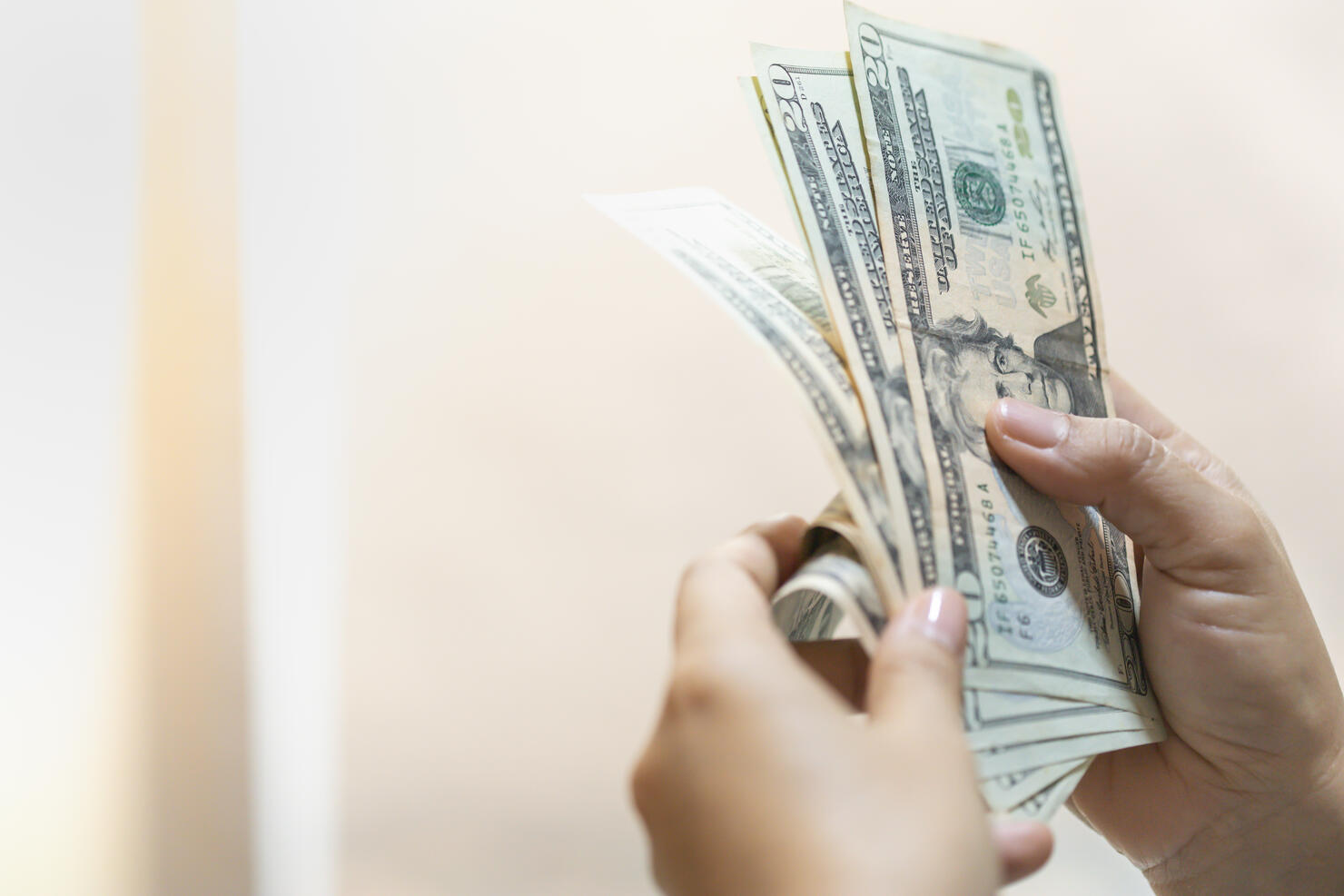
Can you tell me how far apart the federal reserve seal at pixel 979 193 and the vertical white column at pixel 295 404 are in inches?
35.8

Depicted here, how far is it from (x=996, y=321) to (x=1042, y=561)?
0.17 m

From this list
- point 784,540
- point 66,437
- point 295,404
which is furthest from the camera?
point 295,404

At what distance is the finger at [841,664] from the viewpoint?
0.64 m

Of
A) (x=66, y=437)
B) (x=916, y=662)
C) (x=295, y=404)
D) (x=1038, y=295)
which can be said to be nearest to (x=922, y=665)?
(x=916, y=662)

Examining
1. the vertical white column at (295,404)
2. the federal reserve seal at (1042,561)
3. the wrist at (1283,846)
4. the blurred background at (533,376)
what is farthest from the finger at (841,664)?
the vertical white column at (295,404)

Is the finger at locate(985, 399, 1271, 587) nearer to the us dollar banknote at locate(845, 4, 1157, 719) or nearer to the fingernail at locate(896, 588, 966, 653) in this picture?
the us dollar banknote at locate(845, 4, 1157, 719)

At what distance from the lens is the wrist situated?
62cm

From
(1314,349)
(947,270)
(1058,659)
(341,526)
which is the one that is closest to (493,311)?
(341,526)

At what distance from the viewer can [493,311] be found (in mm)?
1300

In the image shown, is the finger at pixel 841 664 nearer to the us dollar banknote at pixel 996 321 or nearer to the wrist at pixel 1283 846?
the us dollar banknote at pixel 996 321

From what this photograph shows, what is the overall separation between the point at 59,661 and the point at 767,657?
2.86ft

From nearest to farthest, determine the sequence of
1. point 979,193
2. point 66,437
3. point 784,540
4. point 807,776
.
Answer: point 807,776 → point 784,540 → point 979,193 → point 66,437

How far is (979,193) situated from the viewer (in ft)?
2.13

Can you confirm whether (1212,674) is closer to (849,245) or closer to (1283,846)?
(1283,846)
